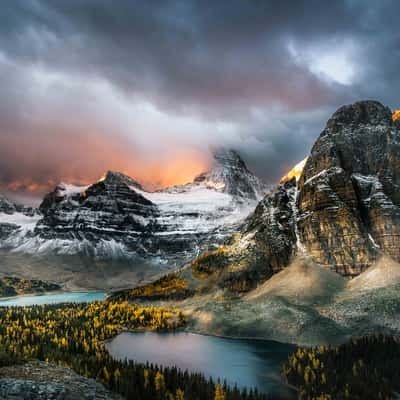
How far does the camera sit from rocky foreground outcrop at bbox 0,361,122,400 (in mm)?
39938

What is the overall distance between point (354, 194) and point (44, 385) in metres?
159

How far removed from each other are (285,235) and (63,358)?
133 meters

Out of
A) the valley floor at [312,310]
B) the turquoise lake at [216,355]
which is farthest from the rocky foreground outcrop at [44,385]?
the valley floor at [312,310]

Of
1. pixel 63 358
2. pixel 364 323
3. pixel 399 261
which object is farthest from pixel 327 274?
pixel 63 358

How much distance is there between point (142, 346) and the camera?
116 metres

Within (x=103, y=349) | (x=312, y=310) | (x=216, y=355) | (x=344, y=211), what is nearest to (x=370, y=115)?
(x=344, y=211)

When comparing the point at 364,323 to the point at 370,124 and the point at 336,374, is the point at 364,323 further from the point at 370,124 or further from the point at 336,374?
the point at 370,124

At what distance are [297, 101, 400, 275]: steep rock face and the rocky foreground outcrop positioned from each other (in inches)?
5166

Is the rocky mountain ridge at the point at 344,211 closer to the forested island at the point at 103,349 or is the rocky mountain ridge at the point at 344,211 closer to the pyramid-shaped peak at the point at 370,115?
the pyramid-shaped peak at the point at 370,115

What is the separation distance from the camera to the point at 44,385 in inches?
1688

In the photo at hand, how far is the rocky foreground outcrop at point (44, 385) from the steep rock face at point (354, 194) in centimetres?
13121

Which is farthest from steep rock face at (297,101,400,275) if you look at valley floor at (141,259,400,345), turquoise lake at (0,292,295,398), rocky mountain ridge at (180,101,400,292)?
turquoise lake at (0,292,295,398)

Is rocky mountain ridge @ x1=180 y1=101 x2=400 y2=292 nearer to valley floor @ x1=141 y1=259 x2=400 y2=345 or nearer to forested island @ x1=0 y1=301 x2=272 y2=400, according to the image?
valley floor @ x1=141 y1=259 x2=400 y2=345

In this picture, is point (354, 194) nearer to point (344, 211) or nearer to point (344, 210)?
point (344, 210)
